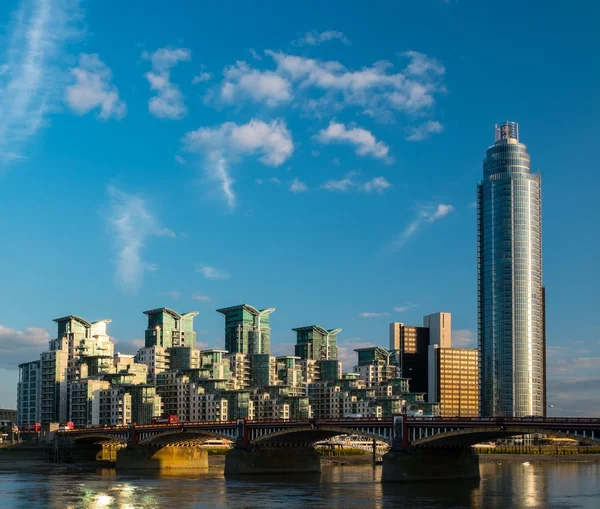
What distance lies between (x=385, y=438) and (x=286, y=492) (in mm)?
25873

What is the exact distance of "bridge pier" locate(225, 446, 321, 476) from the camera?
176 m

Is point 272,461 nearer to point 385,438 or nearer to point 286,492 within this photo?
point 385,438

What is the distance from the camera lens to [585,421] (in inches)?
5015

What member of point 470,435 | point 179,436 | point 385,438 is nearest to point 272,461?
point 179,436

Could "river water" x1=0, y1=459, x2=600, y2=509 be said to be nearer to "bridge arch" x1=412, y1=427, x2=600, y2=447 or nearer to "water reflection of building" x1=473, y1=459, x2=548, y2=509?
"water reflection of building" x1=473, y1=459, x2=548, y2=509

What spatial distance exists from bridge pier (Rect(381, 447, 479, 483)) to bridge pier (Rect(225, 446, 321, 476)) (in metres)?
30.8

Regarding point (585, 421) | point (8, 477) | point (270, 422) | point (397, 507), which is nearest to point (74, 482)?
point (8, 477)

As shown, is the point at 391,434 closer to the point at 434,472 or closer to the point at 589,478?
the point at 434,472

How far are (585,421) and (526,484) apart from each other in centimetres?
3160

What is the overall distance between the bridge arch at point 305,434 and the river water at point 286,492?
7350 mm

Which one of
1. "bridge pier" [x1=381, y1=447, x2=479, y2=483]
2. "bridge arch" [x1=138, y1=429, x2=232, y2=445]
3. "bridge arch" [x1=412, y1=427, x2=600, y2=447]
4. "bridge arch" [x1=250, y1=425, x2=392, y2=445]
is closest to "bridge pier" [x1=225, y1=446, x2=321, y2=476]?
"bridge arch" [x1=250, y1=425, x2=392, y2=445]

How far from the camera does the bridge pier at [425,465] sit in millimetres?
150125

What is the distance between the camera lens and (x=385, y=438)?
155375 mm

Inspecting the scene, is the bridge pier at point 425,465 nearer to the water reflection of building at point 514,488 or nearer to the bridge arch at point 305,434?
the water reflection of building at point 514,488
